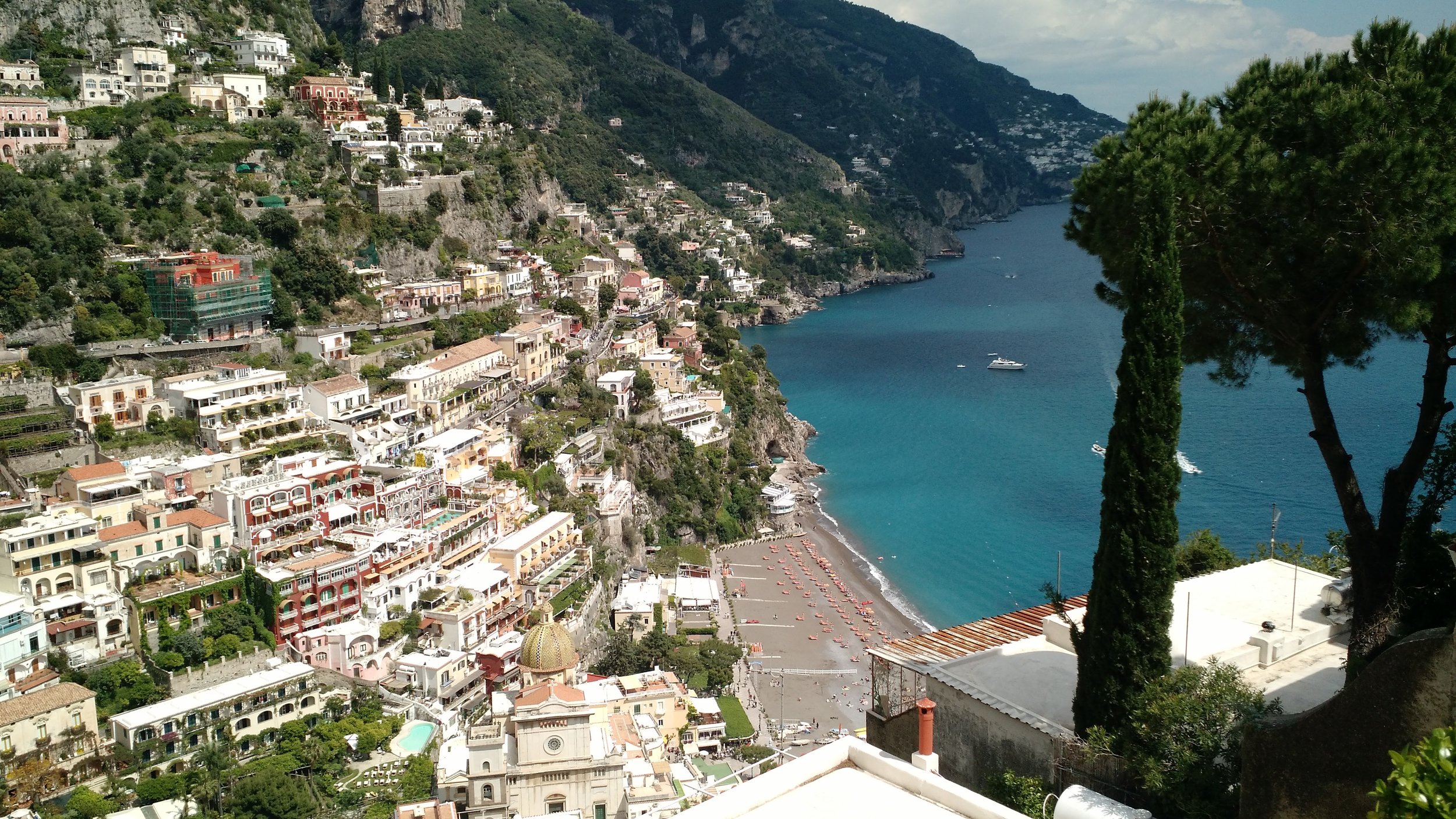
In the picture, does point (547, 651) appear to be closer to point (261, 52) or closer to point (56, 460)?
point (56, 460)

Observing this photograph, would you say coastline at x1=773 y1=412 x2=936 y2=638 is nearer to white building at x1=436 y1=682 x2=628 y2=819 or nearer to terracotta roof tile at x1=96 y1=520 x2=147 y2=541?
white building at x1=436 y1=682 x2=628 y2=819

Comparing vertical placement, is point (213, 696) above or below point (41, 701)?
below

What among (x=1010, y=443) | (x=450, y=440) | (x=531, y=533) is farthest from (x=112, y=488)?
(x=1010, y=443)

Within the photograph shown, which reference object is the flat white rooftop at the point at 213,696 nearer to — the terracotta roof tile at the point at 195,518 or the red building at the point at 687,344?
the terracotta roof tile at the point at 195,518

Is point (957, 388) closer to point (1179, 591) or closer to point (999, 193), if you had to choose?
point (1179, 591)

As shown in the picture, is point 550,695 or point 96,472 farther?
point 96,472

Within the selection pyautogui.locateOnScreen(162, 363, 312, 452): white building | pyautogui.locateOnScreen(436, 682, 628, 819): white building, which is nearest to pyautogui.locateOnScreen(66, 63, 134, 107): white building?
pyautogui.locateOnScreen(162, 363, 312, 452): white building

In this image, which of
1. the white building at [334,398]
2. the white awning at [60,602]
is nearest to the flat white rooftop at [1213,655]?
the white awning at [60,602]
